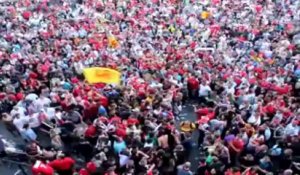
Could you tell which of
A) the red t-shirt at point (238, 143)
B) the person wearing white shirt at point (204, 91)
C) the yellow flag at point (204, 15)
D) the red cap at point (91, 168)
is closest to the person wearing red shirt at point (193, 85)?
the person wearing white shirt at point (204, 91)

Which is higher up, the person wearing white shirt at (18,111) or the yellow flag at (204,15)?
the yellow flag at (204,15)

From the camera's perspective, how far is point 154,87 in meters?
18.7

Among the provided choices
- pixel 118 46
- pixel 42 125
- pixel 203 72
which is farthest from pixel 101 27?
pixel 42 125

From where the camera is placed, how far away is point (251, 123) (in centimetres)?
1664

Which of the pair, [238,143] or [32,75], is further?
[32,75]

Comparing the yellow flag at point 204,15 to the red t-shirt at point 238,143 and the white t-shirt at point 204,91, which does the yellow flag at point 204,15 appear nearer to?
the white t-shirt at point 204,91

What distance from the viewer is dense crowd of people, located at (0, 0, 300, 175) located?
1528 cm

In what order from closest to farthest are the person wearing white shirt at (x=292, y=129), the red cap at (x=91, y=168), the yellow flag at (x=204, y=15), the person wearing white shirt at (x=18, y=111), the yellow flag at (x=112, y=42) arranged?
the red cap at (x=91, y=168), the person wearing white shirt at (x=292, y=129), the person wearing white shirt at (x=18, y=111), the yellow flag at (x=112, y=42), the yellow flag at (x=204, y=15)

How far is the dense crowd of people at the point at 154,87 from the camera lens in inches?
602

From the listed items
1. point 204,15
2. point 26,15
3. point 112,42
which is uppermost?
point 26,15

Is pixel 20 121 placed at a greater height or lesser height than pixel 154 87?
lesser

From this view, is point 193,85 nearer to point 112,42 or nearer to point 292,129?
point 292,129

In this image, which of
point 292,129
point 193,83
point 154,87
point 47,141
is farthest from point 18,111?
point 292,129

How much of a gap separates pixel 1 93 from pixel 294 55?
10.7 meters
